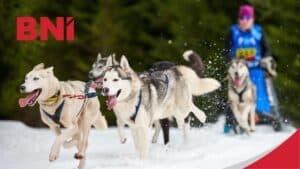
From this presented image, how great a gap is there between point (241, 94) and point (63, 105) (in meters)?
0.69

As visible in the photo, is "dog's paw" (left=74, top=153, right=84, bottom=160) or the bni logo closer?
"dog's paw" (left=74, top=153, right=84, bottom=160)

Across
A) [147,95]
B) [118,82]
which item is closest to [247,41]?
[147,95]

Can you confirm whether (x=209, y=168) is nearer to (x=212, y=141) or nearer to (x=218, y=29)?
(x=212, y=141)

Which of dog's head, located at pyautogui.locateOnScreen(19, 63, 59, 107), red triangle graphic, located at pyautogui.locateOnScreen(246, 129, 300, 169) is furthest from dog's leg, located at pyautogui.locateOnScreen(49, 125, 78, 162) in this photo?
red triangle graphic, located at pyautogui.locateOnScreen(246, 129, 300, 169)

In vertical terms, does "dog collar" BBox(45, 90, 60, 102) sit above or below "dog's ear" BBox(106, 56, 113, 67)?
below

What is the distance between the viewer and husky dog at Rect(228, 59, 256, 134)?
2721mm

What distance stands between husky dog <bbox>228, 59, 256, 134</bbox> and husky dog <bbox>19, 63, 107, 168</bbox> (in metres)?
0.51

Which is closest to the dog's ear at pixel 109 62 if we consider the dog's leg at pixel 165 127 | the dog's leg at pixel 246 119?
the dog's leg at pixel 165 127

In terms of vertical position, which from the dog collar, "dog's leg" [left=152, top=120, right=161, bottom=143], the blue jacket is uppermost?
the blue jacket

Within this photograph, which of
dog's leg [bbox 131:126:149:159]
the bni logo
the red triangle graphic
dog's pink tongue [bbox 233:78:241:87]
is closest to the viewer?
dog's leg [bbox 131:126:149:159]

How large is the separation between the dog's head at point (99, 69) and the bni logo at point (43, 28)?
13 cm

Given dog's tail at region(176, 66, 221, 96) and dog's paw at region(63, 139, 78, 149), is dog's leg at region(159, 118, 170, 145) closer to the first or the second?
dog's tail at region(176, 66, 221, 96)

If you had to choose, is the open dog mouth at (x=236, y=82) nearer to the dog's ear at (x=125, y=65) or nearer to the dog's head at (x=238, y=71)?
the dog's head at (x=238, y=71)

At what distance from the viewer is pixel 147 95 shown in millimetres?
2402
